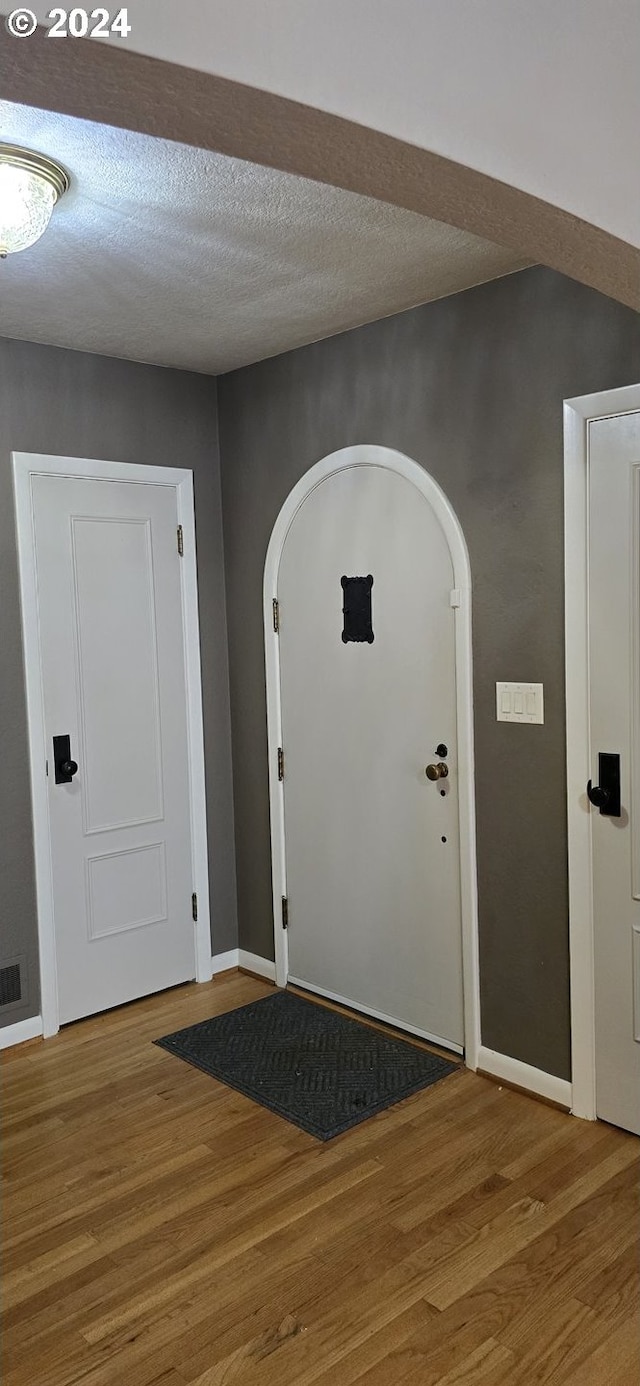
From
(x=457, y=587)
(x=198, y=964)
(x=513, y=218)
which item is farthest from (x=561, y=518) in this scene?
(x=198, y=964)

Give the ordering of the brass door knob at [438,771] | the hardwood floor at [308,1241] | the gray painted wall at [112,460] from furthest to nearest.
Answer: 1. the gray painted wall at [112,460]
2. the brass door knob at [438,771]
3. the hardwood floor at [308,1241]

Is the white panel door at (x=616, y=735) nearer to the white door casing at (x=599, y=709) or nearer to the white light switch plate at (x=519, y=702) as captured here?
the white door casing at (x=599, y=709)

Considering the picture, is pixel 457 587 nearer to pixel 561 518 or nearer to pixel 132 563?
pixel 561 518

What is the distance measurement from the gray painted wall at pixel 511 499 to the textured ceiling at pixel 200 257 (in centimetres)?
16

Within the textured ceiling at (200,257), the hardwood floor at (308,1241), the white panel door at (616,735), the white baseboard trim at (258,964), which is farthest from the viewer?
the white baseboard trim at (258,964)

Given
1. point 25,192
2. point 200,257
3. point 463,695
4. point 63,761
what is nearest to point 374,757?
point 463,695

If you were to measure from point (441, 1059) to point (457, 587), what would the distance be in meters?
1.55

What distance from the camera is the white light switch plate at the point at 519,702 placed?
2898mm

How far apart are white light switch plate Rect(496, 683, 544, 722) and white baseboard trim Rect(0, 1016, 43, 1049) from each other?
198 cm

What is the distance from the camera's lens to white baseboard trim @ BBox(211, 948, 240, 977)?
4117mm

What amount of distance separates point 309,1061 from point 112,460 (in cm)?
226

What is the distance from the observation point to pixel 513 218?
4.79ft

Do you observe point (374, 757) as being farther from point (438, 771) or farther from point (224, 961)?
point (224, 961)

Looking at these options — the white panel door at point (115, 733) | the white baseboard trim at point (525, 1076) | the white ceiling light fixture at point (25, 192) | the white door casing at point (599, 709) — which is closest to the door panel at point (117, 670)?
the white panel door at point (115, 733)
